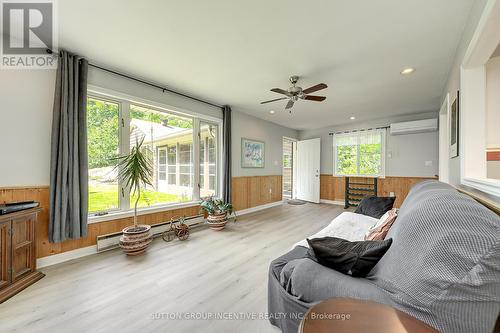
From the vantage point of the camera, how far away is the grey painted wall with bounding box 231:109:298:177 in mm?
4633

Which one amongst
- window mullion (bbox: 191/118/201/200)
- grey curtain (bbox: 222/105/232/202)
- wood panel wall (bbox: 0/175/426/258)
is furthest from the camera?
grey curtain (bbox: 222/105/232/202)

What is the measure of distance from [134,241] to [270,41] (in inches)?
115

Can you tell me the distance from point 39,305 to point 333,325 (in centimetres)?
239

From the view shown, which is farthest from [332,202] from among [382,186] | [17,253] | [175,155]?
[17,253]

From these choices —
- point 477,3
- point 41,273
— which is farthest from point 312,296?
point 41,273

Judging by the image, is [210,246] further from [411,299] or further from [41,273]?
[411,299]

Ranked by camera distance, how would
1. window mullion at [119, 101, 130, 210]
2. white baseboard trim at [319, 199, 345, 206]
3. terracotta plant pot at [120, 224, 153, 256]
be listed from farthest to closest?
white baseboard trim at [319, 199, 345, 206]
window mullion at [119, 101, 130, 210]
terracotta plant pot at [120, 224, 153, 256]

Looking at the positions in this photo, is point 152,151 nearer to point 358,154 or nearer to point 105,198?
point 105,198

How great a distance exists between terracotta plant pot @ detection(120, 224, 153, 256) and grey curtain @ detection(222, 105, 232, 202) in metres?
1.87

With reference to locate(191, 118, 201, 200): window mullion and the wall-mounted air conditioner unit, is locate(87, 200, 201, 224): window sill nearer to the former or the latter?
locate(191, 118, 201, 200): window mullion

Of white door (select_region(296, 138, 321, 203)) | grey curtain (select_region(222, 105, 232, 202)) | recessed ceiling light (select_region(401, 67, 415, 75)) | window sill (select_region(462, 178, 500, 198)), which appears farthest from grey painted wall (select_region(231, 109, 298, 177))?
window sill (select_region(462, 178, 500, 198))

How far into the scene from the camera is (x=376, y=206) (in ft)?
8.98

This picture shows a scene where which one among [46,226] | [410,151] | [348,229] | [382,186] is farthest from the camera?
[382,186]

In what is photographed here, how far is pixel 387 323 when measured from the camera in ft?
2.09
